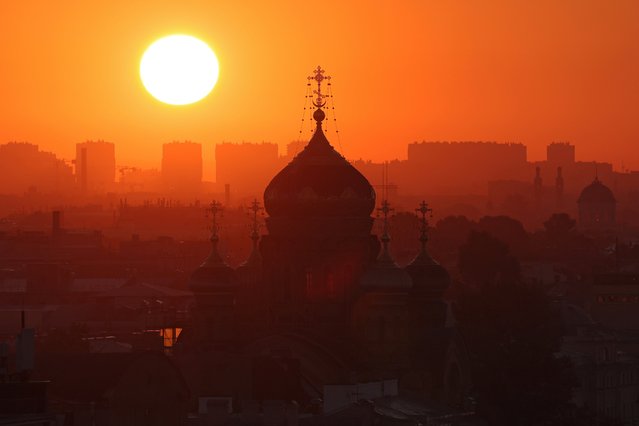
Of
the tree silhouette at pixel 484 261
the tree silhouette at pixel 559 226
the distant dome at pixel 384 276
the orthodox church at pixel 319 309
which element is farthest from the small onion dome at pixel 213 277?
the tree silhouette at pixel 559 226

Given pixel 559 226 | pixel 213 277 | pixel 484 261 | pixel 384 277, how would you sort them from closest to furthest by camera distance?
1. pixel 384 277
2. pixel 213 277
3. pixel 484 261
4. pixel 559 226

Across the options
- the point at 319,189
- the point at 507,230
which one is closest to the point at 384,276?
the point at 319,189

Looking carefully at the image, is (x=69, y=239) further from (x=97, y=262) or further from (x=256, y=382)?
(x=256, y=382)

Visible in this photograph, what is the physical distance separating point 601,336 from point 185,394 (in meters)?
40.0

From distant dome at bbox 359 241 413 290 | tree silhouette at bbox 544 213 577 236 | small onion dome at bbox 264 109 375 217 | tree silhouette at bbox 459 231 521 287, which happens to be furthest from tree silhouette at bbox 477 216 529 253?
distant dome at bbox 359 241 413 290

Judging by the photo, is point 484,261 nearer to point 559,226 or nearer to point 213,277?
point 213,277

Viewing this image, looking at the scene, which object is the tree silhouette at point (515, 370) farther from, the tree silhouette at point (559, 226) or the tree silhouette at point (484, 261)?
the tree silhouette at point (559, 226)

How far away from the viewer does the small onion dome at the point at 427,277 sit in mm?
65875

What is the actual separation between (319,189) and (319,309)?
9.27ft

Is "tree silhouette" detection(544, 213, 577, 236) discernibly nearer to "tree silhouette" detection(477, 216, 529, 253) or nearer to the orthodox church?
"tree silhouette" detection(477, 216, 529, 253)

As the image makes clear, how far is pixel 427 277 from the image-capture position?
66250 millimetres

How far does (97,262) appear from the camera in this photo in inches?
6570

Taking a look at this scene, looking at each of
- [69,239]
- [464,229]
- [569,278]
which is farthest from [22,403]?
[69,239]

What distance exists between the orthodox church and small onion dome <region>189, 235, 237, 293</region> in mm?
23
